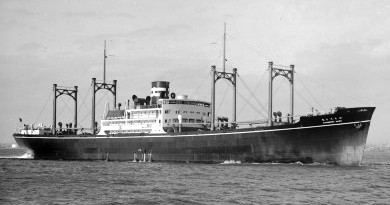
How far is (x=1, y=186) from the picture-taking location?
31.4 m

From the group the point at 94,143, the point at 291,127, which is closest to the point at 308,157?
the point at 291,127

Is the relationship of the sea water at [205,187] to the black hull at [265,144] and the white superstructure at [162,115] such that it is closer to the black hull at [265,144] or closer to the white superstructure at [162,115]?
the black hull at [265,144]

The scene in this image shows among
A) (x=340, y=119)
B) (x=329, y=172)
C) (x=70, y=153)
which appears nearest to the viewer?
(x=329, y=172)

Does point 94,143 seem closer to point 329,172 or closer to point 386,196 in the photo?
point 329,172

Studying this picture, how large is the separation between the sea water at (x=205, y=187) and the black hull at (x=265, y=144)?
3292 millimetres

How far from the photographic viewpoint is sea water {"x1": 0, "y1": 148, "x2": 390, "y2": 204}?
25.4m

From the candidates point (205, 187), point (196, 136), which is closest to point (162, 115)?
point (196, 136)

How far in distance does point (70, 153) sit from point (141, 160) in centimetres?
1396

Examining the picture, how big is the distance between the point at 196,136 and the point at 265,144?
827 cm

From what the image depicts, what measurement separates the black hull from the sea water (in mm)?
3292

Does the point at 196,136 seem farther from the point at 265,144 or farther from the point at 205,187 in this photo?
the point at 205,187

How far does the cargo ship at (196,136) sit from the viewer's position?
43.4m

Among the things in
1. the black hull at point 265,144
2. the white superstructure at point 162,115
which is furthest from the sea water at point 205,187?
the white superstructure at point 162,115

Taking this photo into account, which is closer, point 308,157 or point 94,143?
point 308,157
